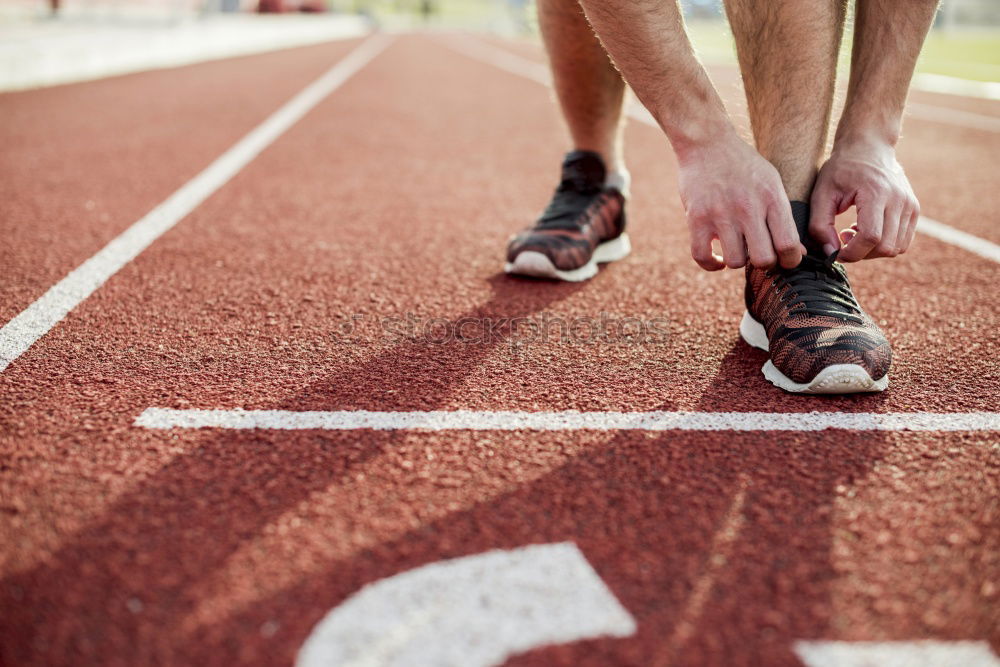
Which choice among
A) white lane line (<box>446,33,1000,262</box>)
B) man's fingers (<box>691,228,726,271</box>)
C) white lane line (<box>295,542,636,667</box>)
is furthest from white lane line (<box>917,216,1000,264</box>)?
white lane line (<box>295,542,636,667</box>)

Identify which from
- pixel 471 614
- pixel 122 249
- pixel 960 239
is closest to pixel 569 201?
pixel 122 249

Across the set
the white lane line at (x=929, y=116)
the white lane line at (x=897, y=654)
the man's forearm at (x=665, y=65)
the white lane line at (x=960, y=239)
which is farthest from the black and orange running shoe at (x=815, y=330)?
the white lane line at (x=960, y=239)

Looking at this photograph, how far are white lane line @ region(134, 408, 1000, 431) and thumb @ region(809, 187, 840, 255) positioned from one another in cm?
44

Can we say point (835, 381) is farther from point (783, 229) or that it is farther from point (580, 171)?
point (580, 171)

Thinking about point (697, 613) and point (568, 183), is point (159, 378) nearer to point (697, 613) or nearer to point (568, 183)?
point (697, 613)

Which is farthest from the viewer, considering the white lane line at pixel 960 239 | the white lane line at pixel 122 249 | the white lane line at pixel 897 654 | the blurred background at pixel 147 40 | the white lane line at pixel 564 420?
the blurred background at pixel 147 40

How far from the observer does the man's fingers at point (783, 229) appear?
1816mm

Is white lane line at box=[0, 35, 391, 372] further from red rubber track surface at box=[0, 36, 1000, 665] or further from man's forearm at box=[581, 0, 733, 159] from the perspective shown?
man's forearm at box=[581, 0, 733, 159]

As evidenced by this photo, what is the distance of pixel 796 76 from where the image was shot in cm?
200

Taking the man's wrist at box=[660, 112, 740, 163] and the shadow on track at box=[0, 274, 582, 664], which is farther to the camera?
the man's wrist at box=[660, 112, 740, 163]

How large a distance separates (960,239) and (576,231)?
1755mm

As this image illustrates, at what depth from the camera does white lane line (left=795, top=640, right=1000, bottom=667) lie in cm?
108

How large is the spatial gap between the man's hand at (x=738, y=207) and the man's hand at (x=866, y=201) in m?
0.14

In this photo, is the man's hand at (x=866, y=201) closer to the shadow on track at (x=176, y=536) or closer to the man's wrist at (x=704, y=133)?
the man's wrist at (x=704, y=133)
